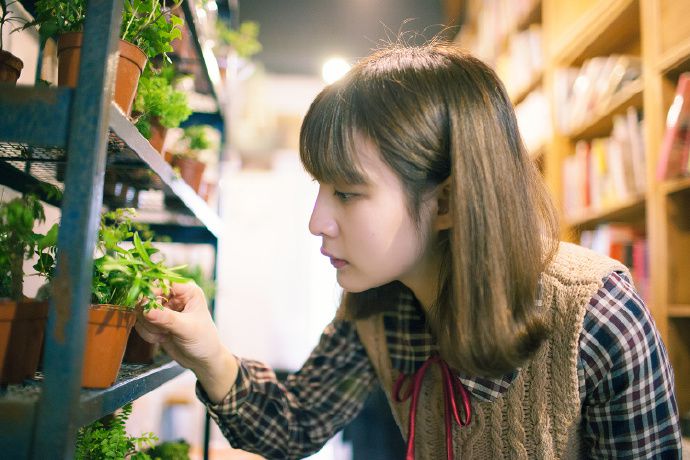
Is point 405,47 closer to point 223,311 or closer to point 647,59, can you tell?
point 647,59

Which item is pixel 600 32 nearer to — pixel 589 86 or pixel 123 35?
pixel 589 86

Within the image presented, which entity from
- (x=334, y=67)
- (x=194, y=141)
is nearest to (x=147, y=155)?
(x=194, y=141)

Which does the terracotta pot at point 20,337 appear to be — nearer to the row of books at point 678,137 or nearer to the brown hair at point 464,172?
the brown hair at point 464,172

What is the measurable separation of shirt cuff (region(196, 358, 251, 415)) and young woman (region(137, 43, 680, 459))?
0.01 metres

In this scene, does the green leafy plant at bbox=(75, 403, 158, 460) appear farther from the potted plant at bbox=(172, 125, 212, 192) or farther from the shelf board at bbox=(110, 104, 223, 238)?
the potted plant at bbox=(172, 125, 212, 192)

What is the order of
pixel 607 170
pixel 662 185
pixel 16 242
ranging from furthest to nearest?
pixel 607 170 < pixel 662 185 < pixel 16 242

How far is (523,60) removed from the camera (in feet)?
9.39

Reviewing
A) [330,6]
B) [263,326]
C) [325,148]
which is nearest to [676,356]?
[325,148]

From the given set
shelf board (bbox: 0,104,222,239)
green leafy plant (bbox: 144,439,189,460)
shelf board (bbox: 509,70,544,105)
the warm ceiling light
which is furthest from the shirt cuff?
the warm ceiling light

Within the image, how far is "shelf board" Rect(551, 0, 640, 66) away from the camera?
1950 mm

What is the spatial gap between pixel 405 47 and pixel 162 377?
801 millimetres

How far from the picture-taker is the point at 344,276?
988mm

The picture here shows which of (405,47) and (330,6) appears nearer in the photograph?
(405,47)

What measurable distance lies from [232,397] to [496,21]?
2.99 meters
